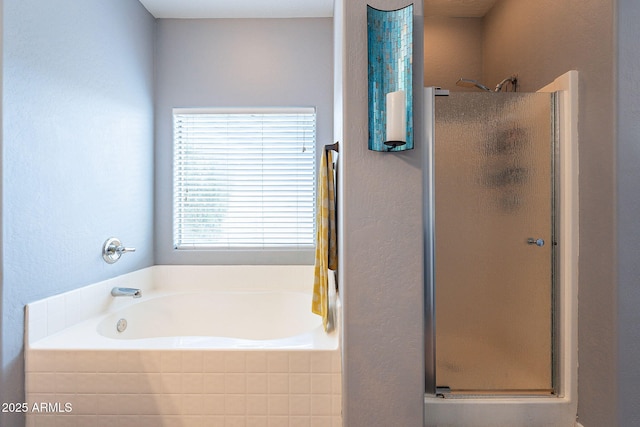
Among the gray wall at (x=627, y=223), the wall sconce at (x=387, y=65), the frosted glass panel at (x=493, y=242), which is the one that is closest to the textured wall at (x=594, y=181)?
the gray wall at (x=627, y=223)

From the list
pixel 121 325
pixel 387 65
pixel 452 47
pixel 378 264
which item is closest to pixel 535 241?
pixel 378 264

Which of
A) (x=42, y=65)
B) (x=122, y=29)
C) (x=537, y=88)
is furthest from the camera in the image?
(x=122, y=29)

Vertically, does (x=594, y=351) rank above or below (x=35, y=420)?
above

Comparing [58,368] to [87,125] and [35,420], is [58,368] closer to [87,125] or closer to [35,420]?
[35,420]

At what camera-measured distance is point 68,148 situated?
181cm

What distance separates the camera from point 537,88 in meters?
1.93

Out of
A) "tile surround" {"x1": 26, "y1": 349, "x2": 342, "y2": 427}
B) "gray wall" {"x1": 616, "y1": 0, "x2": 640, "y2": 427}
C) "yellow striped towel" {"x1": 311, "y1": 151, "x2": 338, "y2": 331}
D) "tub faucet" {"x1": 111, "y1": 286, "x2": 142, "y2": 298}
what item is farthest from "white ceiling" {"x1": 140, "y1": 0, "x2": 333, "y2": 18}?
"tile surround" {"x1": 26, "y1": 349, "x2": 342, "y2": 427}

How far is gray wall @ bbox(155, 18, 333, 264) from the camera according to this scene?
2.60 meters

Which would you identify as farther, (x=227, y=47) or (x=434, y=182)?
(x=227, y=47)

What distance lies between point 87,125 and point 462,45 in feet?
8.09

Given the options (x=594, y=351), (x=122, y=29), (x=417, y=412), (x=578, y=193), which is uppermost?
(x=122, y=29)

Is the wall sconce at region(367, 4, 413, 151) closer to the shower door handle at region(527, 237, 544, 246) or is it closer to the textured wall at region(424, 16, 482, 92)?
the shower door handle at region(527, 237, 544, 246)

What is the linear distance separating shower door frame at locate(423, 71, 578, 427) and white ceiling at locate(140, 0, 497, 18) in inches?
43.0

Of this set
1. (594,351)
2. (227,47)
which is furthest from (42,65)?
(594,351)
